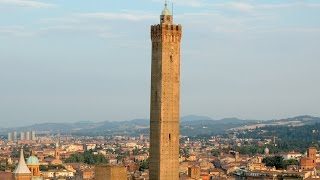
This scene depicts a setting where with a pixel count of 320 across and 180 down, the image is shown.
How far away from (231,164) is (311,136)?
291ft

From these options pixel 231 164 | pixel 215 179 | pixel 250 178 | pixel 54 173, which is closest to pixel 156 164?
pixel 215 179

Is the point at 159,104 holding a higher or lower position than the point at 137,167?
higher

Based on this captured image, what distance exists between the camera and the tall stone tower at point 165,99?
28641 mm

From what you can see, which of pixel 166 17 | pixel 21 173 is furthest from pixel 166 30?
pixel 21 173

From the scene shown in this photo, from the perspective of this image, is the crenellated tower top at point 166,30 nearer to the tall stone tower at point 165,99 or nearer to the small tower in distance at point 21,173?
the tall stone tower at point 165,99

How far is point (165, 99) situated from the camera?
→ 1142 inches

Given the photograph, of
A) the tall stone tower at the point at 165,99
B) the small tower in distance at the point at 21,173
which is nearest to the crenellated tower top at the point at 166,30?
the tall stone tower at the point at 165,99

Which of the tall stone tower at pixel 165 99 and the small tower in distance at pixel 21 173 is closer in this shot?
the tall stone tower at pixel 165 99

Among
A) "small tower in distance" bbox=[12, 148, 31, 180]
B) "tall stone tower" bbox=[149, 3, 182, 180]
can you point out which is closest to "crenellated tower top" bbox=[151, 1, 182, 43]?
"tall stone tower" bbox=[149, 3, 182, 180]

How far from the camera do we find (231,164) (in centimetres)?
8644

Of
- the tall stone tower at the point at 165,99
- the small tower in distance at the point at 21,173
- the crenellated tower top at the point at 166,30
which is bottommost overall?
the small tower in distance at the point at 21,173

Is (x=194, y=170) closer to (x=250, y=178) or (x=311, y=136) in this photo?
(x=250, y=178)

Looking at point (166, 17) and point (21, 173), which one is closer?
point (166, 17)

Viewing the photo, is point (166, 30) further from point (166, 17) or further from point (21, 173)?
point (21, 173)
